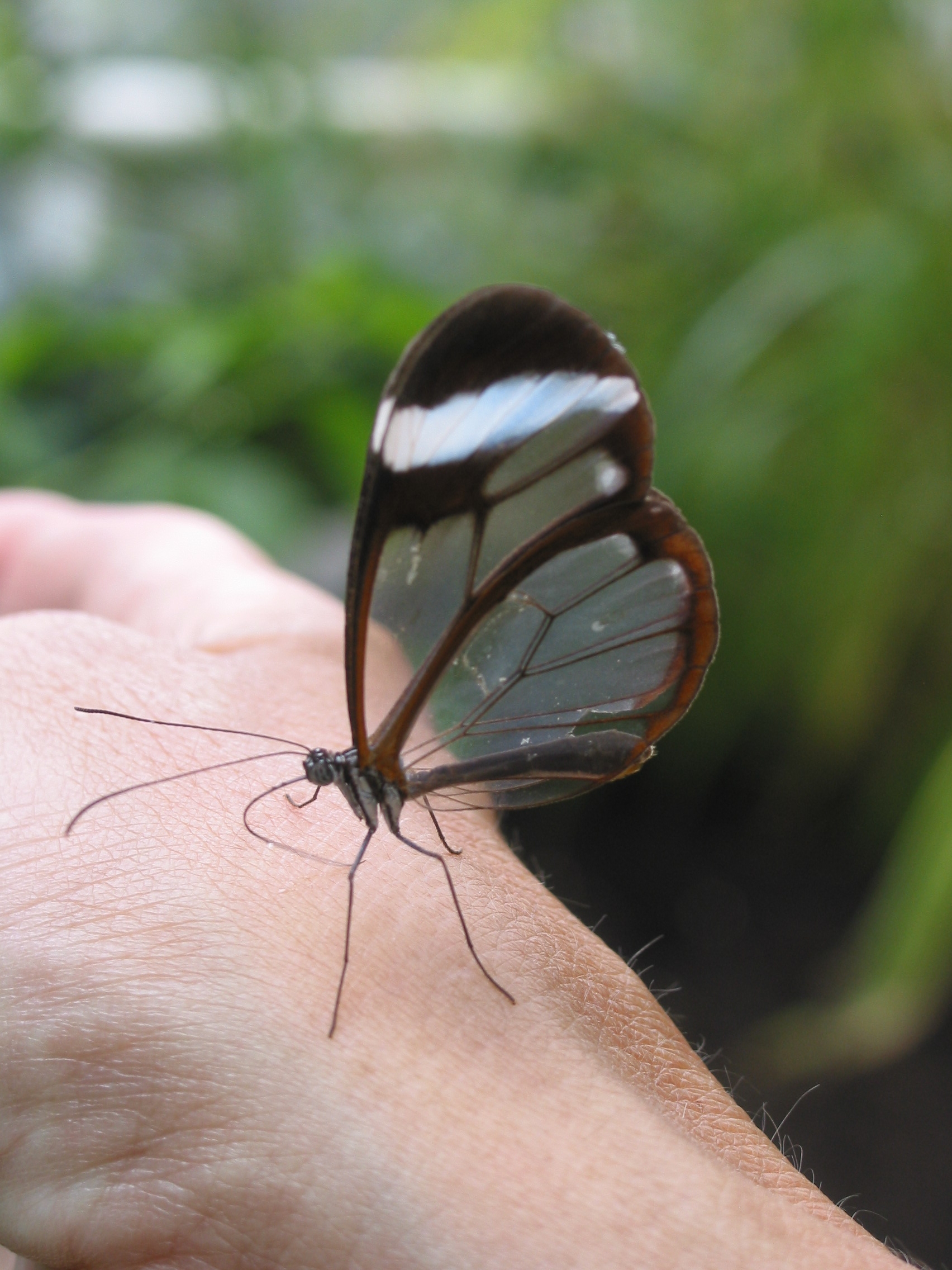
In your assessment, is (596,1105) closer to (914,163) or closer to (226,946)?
(226,946)

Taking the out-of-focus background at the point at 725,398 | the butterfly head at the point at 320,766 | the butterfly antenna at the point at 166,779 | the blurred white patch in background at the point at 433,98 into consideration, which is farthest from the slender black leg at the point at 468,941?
the blurred white patch in background at the point at 433,98

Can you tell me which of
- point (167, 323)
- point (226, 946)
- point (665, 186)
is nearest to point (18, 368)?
point (167, 323)

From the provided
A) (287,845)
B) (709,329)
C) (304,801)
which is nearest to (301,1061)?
(287,845)

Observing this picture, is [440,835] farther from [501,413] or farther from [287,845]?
[501,413]

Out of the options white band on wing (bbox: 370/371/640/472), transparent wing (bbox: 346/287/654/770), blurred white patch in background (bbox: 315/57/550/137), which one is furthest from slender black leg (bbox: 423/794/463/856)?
blurred white patch in background (bbox: 315/57/550/137)

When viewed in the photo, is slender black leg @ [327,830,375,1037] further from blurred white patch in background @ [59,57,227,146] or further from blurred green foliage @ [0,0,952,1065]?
blurred white patch in background @ [59,57,227,146]
